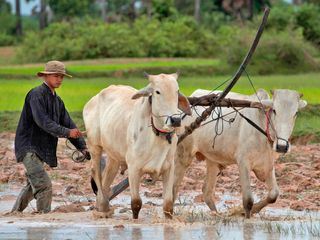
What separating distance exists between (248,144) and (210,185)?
3.75 feet

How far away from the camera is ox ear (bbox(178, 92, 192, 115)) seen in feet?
36.3

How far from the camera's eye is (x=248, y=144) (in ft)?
38.8

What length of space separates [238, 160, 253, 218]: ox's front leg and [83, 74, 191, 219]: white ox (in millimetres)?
→ 869

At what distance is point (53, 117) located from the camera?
11812mm

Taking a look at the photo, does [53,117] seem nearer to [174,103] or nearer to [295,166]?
[174,103]

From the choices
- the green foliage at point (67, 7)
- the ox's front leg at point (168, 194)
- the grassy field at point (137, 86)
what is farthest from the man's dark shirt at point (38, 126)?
the green foliage at point (67, 7)

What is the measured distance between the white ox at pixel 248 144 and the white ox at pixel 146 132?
907mm

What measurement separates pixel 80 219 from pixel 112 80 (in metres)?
24.3

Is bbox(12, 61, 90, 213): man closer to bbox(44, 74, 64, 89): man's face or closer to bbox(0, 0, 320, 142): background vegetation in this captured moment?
bbox(44, 74, 64, 89): man's face

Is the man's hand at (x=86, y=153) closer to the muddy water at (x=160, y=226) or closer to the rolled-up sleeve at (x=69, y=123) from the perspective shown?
the rolled-up sleeve at (x=69, y=123)

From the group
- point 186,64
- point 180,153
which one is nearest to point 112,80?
point 186,64

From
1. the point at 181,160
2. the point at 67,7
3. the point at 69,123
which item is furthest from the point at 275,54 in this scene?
the point at 67,7

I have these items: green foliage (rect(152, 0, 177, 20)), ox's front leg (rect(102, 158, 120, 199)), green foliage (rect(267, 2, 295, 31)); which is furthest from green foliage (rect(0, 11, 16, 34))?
ox's front leg (rect(102, 158, 120, 199))

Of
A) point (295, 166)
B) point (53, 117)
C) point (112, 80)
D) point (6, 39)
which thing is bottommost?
point (6, 39)
